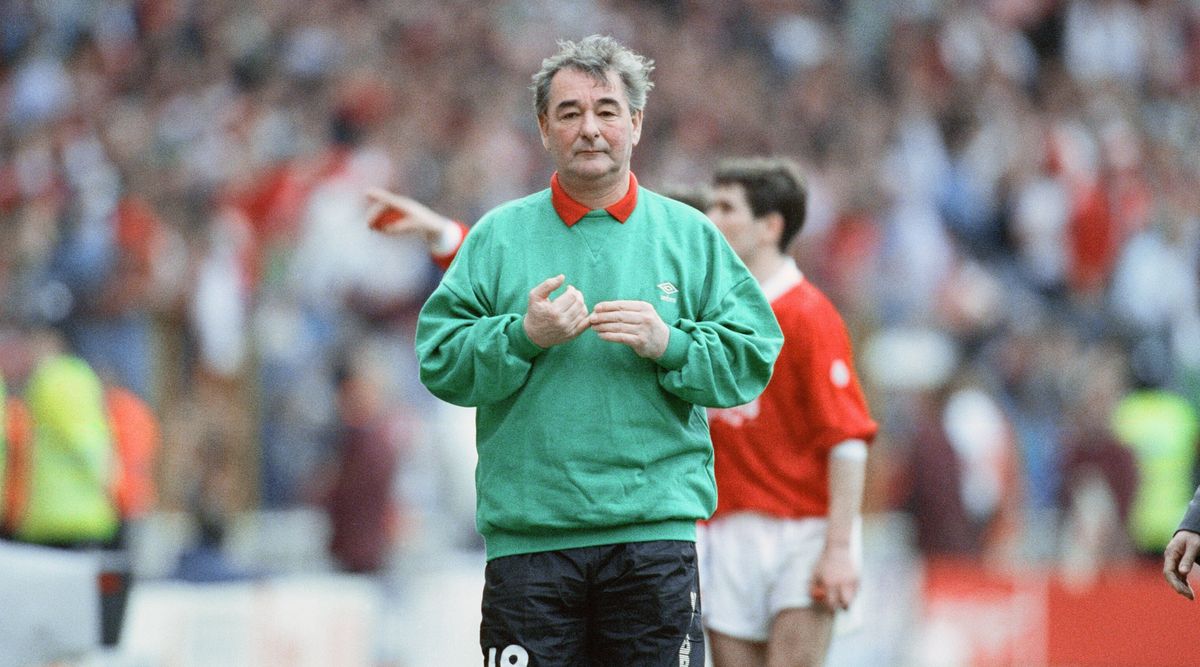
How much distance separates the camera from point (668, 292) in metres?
4.65

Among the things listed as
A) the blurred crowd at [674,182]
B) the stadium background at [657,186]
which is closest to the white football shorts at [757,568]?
the stadium background at [657,186]

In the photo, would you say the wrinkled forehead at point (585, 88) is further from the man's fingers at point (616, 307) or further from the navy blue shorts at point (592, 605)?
the navy blue shorts at point (592, 605)

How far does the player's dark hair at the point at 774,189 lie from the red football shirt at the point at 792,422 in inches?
10.7

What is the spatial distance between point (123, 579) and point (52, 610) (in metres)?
1.00

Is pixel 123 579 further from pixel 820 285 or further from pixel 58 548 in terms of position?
pixel 820 285

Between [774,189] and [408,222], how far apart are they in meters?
1.26

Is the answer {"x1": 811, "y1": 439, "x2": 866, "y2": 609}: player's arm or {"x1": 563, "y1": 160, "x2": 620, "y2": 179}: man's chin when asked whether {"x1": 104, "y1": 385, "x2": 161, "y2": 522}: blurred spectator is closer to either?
{"x1": 811, "y1": 439, "x2": 866, "y2": 609}: player's arm

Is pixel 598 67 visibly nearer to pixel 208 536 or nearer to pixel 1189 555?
pixel 1189 555

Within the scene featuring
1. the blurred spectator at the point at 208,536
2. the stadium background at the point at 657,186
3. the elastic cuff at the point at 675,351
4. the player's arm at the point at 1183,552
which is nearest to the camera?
the elastic cuff at the point at 675,351

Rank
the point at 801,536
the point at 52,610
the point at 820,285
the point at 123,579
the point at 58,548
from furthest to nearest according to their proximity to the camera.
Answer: the point at 820,285 → the point at 58,548 → the point at 123,579 → the point at 52,610 → the point at 801,536

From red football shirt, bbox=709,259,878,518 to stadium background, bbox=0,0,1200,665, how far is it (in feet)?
12.3

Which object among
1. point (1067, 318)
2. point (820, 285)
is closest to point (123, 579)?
point (820, 285)

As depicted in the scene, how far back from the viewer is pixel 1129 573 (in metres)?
12.7

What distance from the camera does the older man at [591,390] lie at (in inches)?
179
